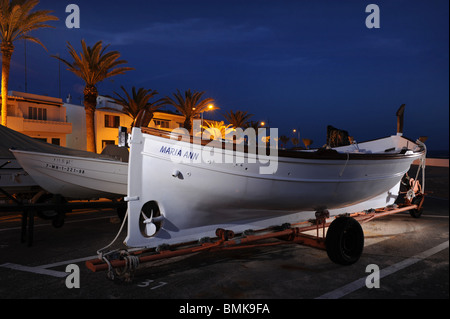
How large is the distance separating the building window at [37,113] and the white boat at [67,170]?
2470 cm

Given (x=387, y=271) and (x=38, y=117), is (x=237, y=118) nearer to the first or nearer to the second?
(x=38, y=117)

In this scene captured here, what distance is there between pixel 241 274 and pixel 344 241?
194 centimetres

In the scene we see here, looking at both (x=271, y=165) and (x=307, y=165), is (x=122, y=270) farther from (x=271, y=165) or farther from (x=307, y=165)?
(x=307, y=165)

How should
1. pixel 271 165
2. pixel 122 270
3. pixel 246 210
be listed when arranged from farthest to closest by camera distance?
1. pixel 246 210
2. pixel 271 165
3. pixel 122 270

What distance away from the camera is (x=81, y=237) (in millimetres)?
7582

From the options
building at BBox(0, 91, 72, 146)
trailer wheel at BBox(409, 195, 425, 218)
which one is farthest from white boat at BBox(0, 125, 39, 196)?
building at BBox(0, 91, 72, 146)

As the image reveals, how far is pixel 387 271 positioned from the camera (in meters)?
5.22

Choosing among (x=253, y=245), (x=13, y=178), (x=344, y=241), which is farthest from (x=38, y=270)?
(x=13, y=178)

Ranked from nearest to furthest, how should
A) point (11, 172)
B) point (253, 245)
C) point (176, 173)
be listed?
point (176, 173)
point (253, 245)
point (11, 172)

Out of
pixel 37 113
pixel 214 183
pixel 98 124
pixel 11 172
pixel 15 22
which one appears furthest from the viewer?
pixel 98 124

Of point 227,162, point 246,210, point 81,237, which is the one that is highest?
point 227,162

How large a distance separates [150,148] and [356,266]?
3906 millimetres

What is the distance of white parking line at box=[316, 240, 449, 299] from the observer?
433 centimetres
